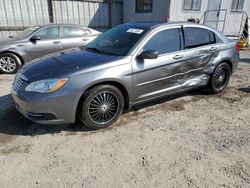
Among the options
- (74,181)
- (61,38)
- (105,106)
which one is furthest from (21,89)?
(61,38)

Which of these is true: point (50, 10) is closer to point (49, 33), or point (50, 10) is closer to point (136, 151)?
point (49, 33)

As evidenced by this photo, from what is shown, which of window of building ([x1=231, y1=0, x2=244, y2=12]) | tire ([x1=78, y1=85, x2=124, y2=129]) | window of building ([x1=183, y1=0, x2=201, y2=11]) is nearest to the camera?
tire ([x1=78, y1=85, x2=124, y2=129])

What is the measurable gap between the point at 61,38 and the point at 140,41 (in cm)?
397

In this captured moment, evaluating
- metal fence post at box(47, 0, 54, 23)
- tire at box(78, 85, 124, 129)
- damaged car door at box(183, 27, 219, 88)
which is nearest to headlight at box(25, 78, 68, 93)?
tire at box(78, 85, 124, 129)

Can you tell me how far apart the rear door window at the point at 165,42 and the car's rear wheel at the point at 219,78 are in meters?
1.24

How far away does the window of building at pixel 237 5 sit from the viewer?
13.5 m

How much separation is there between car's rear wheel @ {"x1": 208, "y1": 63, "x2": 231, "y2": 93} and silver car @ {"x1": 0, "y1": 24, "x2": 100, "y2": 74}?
415 centimetres

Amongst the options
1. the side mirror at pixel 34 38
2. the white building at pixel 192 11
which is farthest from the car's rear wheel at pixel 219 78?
the white building at pixel 192 11

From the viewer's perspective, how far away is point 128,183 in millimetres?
2334

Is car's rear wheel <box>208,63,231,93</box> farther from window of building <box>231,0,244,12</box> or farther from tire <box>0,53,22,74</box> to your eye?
window of building <box>231,0,244,12</box>

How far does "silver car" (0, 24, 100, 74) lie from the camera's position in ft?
20.0

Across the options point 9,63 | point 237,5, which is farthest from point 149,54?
point 237,5

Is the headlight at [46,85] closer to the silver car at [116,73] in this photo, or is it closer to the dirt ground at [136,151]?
the silver car at [116,73]

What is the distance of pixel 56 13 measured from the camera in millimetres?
11609
